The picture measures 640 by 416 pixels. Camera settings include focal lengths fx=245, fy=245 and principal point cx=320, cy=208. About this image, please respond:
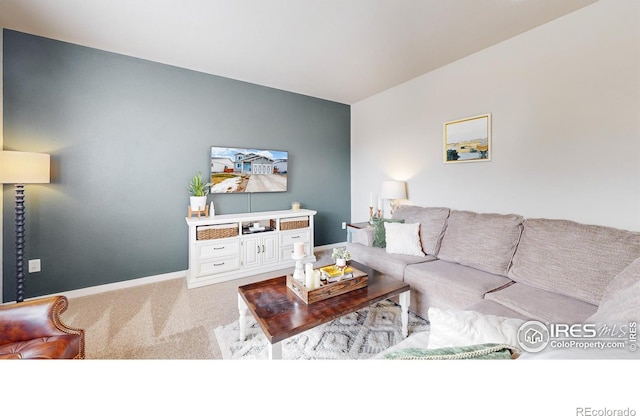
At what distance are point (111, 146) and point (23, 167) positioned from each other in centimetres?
78

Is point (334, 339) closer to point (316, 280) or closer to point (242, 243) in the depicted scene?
point (316, 280)

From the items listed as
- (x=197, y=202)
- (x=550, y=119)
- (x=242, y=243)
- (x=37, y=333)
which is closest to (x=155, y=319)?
(x=37, y=333)

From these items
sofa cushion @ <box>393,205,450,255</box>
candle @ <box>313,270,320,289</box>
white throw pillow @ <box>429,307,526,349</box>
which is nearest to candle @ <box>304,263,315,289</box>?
candle @ <box>313,270,320,289</box>

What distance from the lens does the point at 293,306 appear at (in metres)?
1.55

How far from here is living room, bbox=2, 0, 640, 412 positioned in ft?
6.21

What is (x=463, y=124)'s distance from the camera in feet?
9.02

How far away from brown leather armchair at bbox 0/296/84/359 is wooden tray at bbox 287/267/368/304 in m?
1.16

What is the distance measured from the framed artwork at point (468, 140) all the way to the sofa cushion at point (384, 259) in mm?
1215

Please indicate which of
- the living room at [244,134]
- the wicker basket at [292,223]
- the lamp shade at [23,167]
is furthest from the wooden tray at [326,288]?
the lamp shade at [23,167]

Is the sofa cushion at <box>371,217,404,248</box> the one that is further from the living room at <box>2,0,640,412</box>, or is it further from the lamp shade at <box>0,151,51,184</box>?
the lamp shade at <box>0,151,51,184</box>

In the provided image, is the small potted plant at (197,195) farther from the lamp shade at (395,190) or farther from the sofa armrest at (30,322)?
the lamp shade at (395,190)

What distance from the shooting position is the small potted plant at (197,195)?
3.02 m
